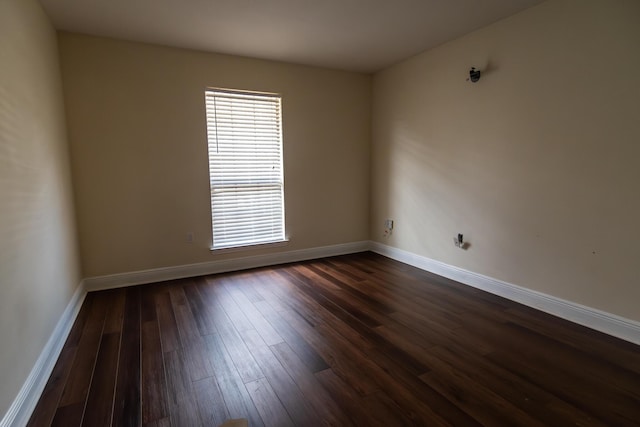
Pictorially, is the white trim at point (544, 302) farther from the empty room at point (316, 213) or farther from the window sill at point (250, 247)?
the window sill at point (250, 247)

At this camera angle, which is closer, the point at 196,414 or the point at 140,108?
the point at 196,414

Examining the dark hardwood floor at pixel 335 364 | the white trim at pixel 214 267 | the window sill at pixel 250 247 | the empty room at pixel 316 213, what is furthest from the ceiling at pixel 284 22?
the dark hardwood floor at pixel 335 364

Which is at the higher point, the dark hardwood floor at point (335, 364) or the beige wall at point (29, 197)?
the beige wall at point (29, 197)

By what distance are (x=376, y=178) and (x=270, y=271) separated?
2043 mm

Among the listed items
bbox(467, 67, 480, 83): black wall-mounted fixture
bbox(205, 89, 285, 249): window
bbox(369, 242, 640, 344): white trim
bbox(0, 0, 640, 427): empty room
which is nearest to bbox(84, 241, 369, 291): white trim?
bbox(0, 0, 640, 427): empty room

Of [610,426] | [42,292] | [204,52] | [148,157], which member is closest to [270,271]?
[148,157]

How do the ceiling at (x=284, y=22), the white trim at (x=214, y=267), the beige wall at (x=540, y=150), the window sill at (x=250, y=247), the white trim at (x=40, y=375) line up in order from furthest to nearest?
the window sill at (x=250, y=247), the white trim at (x=214, y=267), the ceiling at (x=284, y=22), the beige wall at (x=540, y=150), the white trim at (x=40, y=375)

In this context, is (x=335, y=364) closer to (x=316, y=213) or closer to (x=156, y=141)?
(x=316, y=213)

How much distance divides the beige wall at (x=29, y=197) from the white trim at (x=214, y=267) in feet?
1.73

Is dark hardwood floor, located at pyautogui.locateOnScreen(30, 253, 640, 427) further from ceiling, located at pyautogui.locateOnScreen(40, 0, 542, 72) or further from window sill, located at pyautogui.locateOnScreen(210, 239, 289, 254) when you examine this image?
ceiling, located at pyautogui.locateOnScreen(40, 0, 542, 72)

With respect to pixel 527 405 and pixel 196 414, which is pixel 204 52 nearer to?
pixel 196 414

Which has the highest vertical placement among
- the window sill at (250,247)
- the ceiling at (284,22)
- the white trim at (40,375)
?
the ceiling at (284,22)

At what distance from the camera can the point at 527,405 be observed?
1.69 meters

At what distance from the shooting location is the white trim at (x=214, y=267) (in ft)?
11.3
